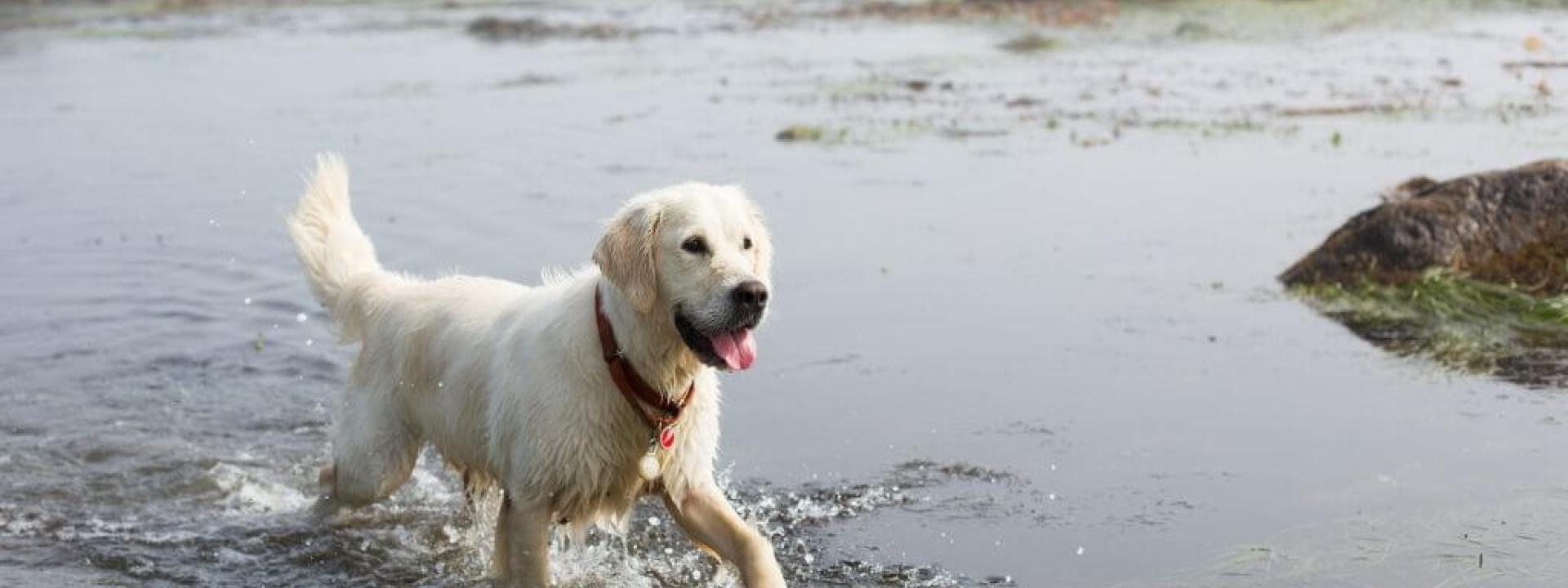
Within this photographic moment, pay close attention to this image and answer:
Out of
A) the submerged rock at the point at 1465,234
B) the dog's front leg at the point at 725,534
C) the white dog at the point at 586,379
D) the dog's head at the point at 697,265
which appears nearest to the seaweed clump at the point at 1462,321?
the submerged rock at the point at 1465,234

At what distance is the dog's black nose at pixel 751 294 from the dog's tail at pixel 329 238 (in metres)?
2.82

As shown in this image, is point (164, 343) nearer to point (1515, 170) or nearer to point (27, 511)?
point (27, 511)

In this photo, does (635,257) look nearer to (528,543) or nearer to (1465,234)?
(528,543)

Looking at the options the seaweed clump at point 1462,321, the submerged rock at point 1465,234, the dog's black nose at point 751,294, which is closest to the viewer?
the dog's black nose at point 751,294

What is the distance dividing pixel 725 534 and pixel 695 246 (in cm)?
107

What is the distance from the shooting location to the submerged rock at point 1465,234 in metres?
10.5

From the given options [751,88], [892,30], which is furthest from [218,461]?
[892,30]

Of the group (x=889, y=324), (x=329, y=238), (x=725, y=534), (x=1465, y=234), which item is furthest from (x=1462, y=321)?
(x=329, y=238)

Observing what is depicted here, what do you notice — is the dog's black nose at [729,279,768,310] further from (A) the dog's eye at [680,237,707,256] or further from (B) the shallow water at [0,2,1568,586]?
(B) the shallow water at [0,2,1568,586]

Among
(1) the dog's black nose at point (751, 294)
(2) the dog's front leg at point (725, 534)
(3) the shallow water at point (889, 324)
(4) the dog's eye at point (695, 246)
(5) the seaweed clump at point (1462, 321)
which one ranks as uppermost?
(4) the dog's eye at point (695, 246)

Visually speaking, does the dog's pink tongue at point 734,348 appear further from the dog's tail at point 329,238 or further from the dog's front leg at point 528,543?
the dog's tail at point 329,238

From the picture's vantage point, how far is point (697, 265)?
5.48 meters

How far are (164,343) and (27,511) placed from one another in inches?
122

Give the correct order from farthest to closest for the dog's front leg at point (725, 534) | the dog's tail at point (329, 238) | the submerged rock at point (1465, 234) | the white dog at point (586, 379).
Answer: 1. the submerged rock at point (1465, 234)
2. the dog's tail at point (329, 238)
3. the dog's front leg at point (725, 534)
4. the white dog at point (586, 379)
